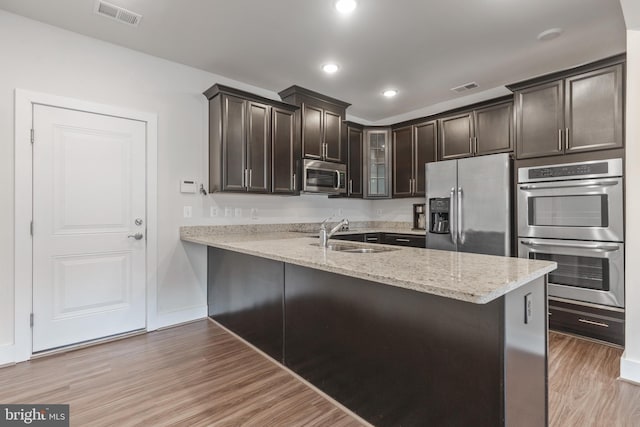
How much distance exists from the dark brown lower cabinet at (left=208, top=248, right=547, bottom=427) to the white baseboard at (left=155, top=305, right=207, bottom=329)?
1450 mm

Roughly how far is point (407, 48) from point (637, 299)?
8.30ft

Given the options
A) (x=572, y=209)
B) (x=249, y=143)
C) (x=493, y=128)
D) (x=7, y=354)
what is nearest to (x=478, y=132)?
(x=493, y=128)

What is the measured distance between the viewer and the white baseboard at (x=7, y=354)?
7.73ft

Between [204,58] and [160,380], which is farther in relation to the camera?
[204,58]

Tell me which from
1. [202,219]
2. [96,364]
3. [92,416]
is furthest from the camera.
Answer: [202,219]

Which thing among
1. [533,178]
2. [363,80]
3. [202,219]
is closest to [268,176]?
[202,219]

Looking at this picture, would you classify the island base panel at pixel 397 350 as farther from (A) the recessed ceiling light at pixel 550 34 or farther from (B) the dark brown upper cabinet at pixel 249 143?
(A) the recessed ceiling light at pixel 550 34

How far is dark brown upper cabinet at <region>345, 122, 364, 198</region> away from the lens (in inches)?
177

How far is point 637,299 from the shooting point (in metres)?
2.11

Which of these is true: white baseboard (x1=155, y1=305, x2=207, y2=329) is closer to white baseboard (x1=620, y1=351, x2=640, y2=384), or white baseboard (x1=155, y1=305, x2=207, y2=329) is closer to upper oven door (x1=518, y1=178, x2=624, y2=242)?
upper oven door (x1=518, y1=178, x2=624, y2=242)

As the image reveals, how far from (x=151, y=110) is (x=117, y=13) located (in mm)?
847

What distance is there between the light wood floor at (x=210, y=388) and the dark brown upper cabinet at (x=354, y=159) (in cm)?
263

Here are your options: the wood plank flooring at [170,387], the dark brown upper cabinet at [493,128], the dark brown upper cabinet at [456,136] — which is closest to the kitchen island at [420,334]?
the wood plank flooring at [170,387]

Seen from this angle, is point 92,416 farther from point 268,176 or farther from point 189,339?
point 268,176
